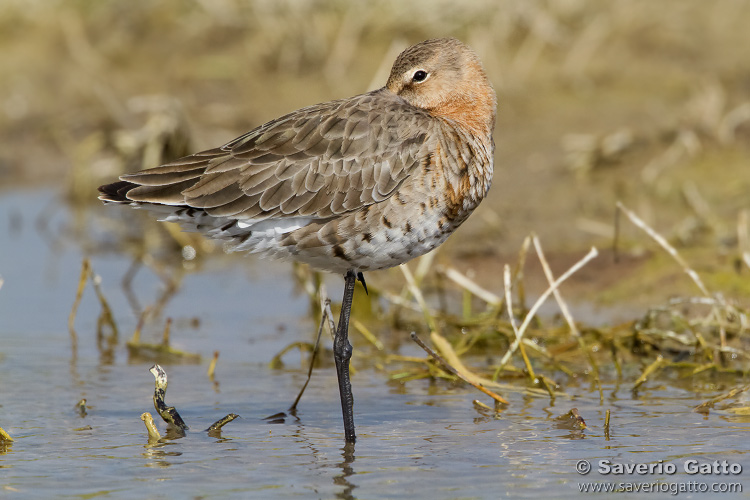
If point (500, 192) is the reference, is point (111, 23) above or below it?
above

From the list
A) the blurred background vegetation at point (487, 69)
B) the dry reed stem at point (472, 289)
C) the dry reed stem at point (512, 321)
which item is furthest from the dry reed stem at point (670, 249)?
the blurred background vegetation at point (487, 69)

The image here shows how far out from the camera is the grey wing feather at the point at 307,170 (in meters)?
5.97

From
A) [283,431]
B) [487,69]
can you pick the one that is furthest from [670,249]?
[487,69]

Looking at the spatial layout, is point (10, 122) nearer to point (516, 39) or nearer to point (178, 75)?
point (178, 75)

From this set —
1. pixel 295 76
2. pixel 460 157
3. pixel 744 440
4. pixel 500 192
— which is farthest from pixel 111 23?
pixel 744 440

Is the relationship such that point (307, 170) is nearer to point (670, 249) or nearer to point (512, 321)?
point (512, 321)

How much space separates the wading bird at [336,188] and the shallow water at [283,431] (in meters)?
0.45

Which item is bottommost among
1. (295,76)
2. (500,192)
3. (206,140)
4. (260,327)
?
(260,327)

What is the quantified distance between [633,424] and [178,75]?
882 cm

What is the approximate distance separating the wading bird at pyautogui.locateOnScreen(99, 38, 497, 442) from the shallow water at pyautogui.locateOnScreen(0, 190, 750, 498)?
1.48 feet

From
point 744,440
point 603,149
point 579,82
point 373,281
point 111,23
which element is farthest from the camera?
point 111,23

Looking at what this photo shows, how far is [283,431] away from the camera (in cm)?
612

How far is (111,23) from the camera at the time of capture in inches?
565

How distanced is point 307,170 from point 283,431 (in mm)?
1348
